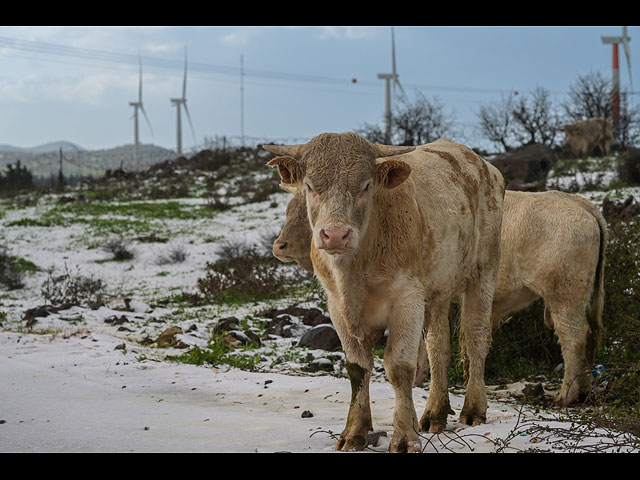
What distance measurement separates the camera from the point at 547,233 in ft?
25.4

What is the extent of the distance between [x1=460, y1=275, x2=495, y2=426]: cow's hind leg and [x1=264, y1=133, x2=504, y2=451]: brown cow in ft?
1.22

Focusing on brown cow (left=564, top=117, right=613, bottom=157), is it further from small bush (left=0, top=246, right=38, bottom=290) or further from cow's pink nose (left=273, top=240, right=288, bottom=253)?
cow's pink nose (left=273, top=240, right=288, bottom=253)

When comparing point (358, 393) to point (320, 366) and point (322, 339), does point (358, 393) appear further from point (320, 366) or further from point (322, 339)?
point (322, 339)

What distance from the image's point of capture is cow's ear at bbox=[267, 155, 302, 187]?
475 centimetres

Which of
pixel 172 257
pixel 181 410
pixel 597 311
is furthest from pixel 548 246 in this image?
pixel 172 257

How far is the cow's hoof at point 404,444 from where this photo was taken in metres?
4.65

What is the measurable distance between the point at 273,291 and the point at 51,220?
11590mm

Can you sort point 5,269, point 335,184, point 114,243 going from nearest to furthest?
1. point 335,184
2. point 5,269
3. point 114,243

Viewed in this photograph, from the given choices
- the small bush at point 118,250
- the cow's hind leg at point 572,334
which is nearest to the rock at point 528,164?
the small bush at point 118,250

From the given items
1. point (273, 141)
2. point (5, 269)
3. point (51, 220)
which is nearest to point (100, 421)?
point (5, 269)

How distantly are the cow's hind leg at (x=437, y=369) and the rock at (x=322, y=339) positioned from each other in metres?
3.17

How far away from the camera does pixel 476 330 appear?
6254 millimetres

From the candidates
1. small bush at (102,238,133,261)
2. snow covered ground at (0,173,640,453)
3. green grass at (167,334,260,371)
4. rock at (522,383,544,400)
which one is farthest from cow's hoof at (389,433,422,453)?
small bush at (102,238,133,261)

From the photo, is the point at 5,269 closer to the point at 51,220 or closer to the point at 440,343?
the point at 51,220
